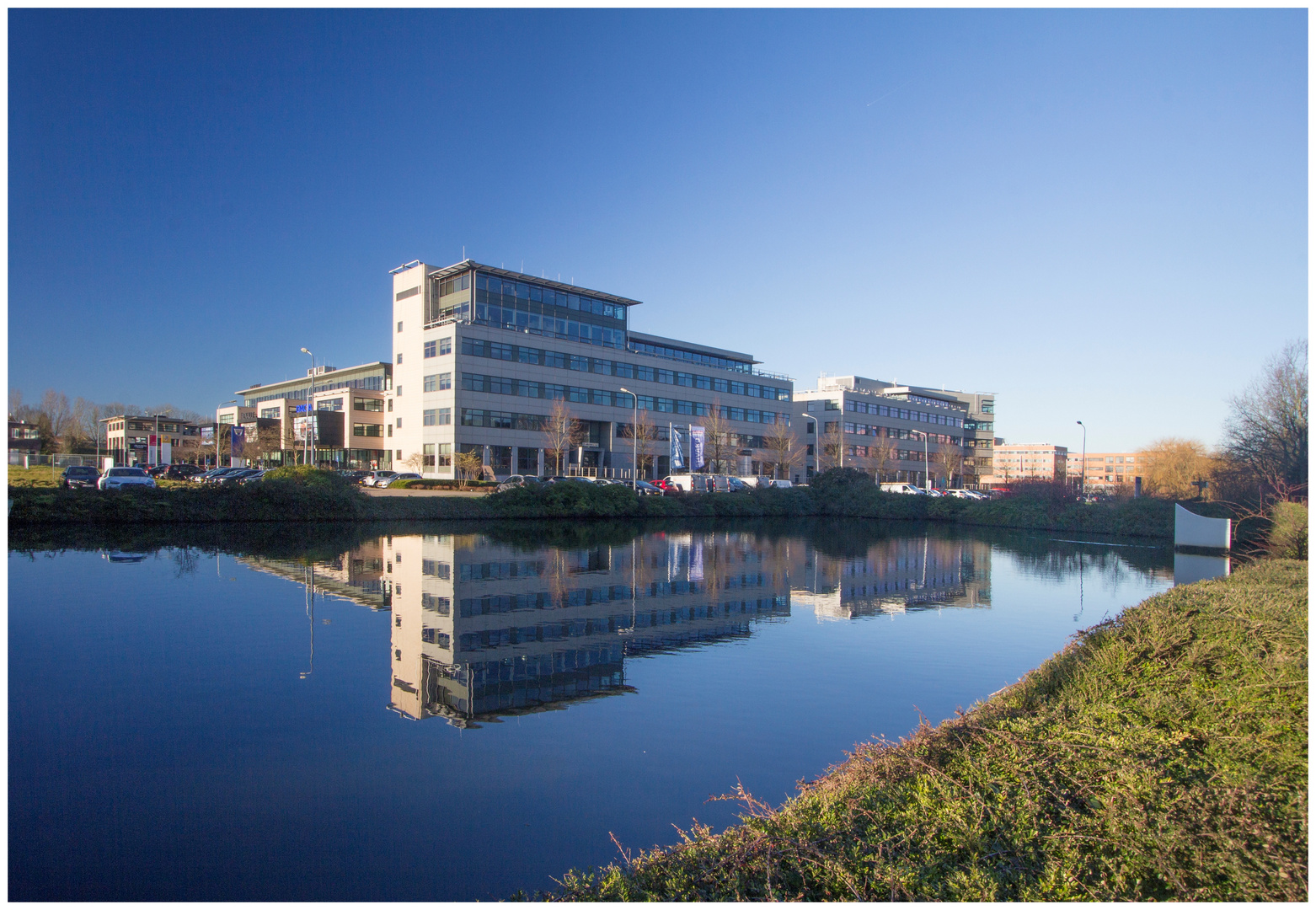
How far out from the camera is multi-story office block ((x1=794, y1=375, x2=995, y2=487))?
9094 centimetres

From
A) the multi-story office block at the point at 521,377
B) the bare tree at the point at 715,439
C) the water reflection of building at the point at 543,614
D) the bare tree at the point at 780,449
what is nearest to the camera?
the water reflection of building at the point at 543,614

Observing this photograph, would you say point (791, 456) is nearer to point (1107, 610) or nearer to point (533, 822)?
point (1107, 610)

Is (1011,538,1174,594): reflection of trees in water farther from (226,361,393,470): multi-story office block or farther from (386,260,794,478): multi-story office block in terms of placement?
(226,361,393,470): multi-story office block

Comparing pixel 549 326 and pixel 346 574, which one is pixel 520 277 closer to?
pixel 549 326

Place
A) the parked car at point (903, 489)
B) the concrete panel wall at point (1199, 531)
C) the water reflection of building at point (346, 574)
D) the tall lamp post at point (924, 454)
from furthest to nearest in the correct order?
1. the tall lamp post at point (924, 454)
2. the parked car at point (903, 489)
3. the concrete panel wall at point (1199, 531)
4. the water reflection of building at point (346, 574)

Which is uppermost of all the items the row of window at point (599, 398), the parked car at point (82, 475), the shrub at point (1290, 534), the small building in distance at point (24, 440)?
the row of window at point (599, 398)

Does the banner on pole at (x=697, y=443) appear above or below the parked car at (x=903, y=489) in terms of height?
above

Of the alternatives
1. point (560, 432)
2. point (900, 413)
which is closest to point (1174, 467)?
point (900, 413)

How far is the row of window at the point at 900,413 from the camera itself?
302 feet

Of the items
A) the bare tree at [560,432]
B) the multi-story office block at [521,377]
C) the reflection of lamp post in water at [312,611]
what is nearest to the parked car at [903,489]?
the multi-story office block at [521,377]

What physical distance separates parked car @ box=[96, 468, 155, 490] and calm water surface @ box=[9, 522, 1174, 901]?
22661 mm

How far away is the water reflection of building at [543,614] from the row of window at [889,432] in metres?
70.3

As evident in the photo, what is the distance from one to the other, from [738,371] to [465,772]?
7563 centimetres

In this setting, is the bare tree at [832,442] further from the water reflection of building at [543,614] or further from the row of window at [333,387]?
the water reflection of building at [543,614]
